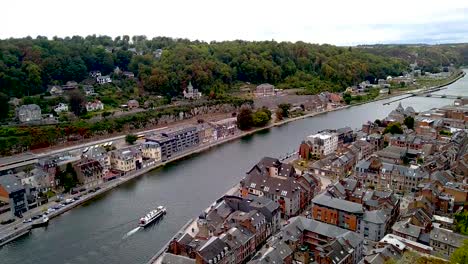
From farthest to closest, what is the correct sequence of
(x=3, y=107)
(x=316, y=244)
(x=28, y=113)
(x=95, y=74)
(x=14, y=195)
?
(x=95, y=74) < (x=28, y=113) < (x=3, y=107) < (x=14, y=195) < (x=316, y=244)

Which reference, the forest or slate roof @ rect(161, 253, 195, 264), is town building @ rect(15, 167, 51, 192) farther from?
A: the forest

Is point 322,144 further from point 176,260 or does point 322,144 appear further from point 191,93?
point 191,93

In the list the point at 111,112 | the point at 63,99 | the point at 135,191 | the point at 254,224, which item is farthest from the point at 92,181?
the point at 63,99

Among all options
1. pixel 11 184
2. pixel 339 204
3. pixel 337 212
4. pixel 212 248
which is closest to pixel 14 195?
pixel 11 184

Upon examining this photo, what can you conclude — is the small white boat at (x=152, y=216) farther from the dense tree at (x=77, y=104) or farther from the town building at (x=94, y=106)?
the town building at (x=94, y=106)

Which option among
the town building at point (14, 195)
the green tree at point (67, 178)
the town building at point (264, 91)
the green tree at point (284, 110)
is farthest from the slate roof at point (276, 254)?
the town building at point (264, 91)
